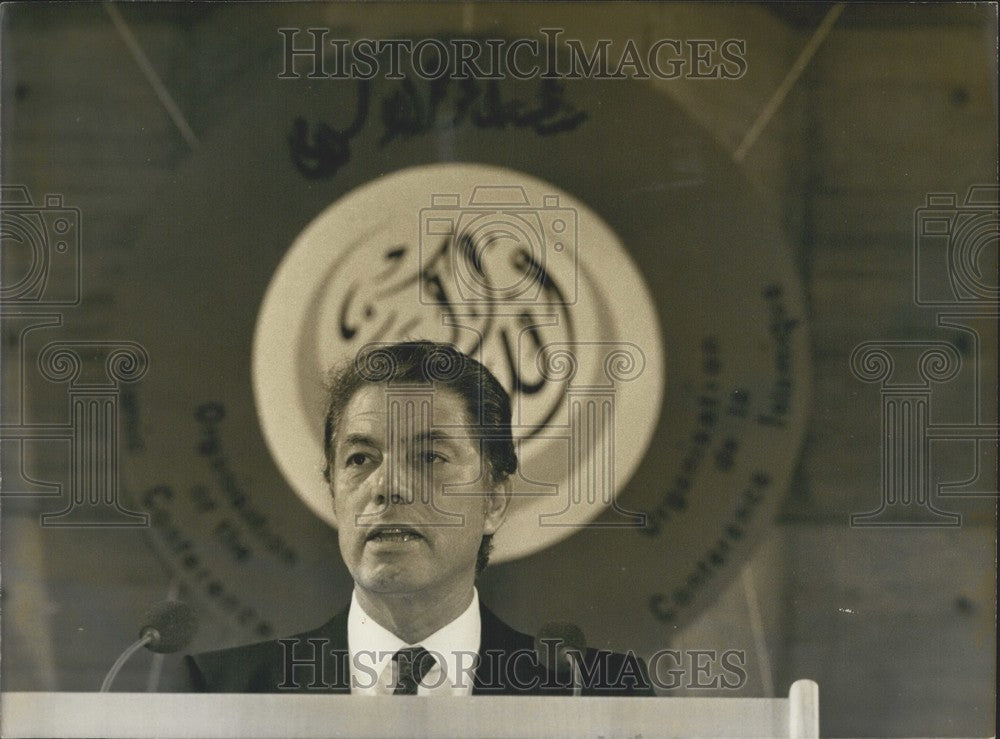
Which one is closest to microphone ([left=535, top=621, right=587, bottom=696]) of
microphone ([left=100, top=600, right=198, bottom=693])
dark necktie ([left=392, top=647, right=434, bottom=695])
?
dark necktie ([left=392, top=647, right=434, bottom=695])

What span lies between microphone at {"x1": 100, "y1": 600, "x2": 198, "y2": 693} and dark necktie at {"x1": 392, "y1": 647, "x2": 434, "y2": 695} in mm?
468

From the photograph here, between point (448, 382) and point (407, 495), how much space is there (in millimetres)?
267

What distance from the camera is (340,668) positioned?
2.48 m

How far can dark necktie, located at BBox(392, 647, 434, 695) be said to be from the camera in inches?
97.6

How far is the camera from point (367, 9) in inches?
97.1

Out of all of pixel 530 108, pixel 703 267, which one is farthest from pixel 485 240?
pixel 703 267

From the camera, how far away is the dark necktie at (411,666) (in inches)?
97.6

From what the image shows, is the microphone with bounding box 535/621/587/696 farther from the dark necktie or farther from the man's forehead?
the man's forehead

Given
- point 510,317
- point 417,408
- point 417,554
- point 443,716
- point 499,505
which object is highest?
point 510,317

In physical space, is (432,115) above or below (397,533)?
above

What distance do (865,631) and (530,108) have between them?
4.57 ft

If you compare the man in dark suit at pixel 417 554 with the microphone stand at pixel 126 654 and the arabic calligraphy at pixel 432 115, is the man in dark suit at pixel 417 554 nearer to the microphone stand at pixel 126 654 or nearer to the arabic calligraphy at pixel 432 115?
the microphone stand at pixel 126 654

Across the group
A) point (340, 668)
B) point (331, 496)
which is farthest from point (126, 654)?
point (331, 496)

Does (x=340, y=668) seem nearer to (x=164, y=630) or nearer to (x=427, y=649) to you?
(x=427, y=649)
